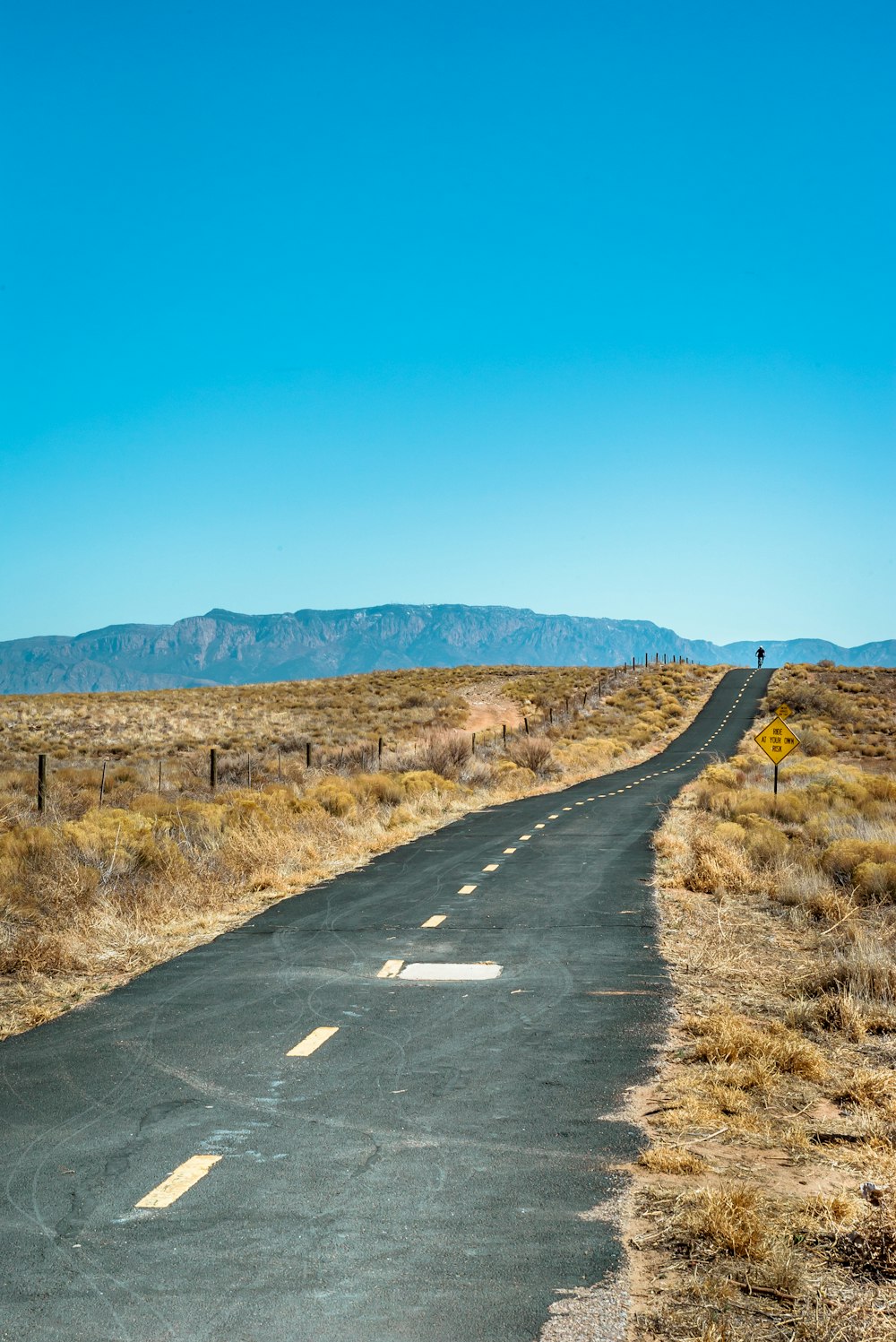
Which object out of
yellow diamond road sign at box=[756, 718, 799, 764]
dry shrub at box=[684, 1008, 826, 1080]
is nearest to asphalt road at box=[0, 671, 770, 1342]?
dry shrub at box=[684, 1008, 826, 1080]

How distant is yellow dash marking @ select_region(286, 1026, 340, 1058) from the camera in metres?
7.35

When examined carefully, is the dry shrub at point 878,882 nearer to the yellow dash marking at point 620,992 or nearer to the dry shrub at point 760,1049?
the yellow dash marking at point 620,992

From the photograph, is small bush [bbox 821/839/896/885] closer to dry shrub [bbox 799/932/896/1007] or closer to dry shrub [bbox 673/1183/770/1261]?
dry shrub [bbox 799/932/896/1007]

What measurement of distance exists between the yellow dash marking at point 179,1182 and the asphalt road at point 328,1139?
0.02 metres

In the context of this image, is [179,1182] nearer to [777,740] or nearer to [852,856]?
[852,856]

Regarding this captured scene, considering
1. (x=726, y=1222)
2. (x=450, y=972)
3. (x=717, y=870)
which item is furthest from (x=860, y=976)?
(x=717, y=870)

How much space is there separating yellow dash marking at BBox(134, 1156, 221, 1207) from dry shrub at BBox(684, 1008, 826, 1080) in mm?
3213

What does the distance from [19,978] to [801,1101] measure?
6.37 metres

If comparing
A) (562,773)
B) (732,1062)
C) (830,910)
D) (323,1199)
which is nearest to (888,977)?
(732,1062)

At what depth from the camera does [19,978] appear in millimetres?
9664

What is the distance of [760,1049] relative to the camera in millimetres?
7180

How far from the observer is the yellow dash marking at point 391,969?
9.72 meters

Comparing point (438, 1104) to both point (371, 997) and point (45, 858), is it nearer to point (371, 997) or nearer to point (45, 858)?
point (371, 997)

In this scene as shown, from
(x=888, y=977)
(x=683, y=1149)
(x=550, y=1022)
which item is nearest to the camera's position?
(x=683, y=1149)
